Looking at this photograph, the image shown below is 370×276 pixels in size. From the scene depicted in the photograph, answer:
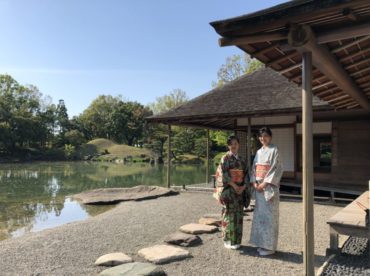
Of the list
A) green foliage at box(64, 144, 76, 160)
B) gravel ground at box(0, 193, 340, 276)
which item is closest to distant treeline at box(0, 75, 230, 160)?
green foliage at box(64, 144, 76, 160)

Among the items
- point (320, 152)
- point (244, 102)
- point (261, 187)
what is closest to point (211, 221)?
point (261, 187)

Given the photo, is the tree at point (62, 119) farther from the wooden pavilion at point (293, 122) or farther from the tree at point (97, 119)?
the wooden pavilion at point (293, 122)

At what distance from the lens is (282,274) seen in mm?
3879

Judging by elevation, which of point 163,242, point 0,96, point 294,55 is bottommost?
point 163,242

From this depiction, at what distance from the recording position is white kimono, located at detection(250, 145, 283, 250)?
4.57 meters

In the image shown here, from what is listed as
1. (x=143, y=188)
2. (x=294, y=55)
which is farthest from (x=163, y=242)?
(x=143, y=188)

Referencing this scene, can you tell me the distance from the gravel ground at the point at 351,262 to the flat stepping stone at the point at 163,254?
1.78 metres

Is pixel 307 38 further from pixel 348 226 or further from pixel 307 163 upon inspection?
pixel 348 226

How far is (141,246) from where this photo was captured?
522 cm

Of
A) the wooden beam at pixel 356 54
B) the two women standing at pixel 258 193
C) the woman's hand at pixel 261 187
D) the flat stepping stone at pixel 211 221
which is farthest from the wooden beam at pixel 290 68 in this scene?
the flat stepping stone at pixel 211 221

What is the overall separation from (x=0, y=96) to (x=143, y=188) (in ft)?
131

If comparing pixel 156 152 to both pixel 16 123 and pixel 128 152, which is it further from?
pixel 16 123

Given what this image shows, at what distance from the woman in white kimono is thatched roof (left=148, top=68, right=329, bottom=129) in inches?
189

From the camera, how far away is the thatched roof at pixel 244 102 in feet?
32.0
